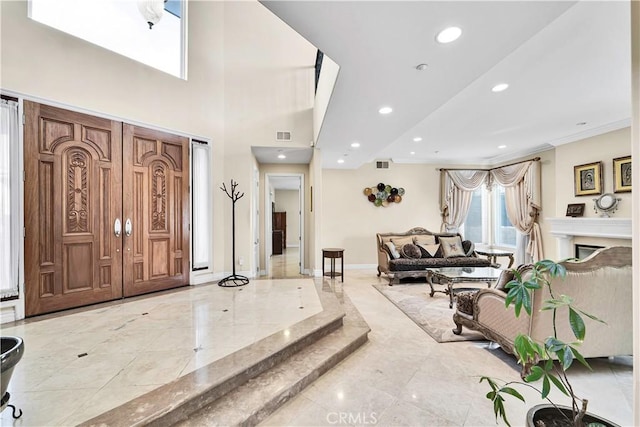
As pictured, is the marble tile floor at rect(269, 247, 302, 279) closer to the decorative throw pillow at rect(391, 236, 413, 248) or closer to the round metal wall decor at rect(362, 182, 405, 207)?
the decorative throw pillow at rect(391, 236, 413, 248)

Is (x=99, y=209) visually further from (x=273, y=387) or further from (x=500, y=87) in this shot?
(x=500, y=87)

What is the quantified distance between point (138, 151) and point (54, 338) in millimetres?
2544

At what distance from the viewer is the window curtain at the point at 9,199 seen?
2914 mm

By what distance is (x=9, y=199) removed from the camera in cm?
295

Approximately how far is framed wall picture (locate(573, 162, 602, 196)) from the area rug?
3.07 metres

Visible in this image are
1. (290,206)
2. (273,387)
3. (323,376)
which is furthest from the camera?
(290,206)

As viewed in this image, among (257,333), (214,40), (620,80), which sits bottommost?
(257,333)

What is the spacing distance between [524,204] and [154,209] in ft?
23.6

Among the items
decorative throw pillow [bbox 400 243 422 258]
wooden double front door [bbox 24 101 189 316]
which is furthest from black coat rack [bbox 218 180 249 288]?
decorative throw pillow [bbox 400 243 422 258]

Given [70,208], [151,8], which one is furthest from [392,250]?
[151,8]

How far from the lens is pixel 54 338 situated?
254 cm

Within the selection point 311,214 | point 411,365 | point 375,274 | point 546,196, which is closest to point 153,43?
point 311,214

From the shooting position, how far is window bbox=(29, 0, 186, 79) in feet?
10.8

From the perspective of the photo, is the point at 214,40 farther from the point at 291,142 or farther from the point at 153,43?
the point at 291,142
